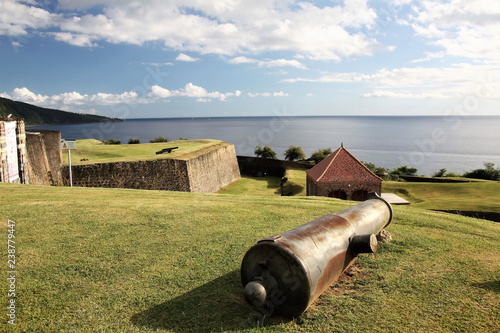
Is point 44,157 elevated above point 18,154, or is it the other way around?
point 18,154

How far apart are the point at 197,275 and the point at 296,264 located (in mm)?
2308

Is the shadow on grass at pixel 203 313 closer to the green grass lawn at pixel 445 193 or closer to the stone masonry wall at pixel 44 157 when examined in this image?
the stone masonry wall at pixel 44 157

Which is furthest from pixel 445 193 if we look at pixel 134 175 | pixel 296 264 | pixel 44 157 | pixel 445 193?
pixel 44 157

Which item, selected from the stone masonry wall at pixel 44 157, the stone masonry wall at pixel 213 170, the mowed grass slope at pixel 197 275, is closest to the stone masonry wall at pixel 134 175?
the stone masonry wall at pixel 44 157

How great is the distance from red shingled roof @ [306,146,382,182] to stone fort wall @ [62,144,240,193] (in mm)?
8954

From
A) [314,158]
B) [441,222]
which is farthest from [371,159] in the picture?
[441,222]

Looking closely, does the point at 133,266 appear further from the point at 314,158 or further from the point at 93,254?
the point at 314,158

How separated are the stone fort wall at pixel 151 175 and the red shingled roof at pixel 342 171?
895cm

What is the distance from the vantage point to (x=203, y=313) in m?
4.40

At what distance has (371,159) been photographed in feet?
249

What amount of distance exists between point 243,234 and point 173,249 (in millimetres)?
1675

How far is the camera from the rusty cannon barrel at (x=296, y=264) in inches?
151

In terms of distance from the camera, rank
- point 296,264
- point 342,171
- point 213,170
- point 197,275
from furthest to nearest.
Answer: point 213,170 < point 342,171 < point 197,275 < point 296,264

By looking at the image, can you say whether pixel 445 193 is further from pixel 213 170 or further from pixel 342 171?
pixel 213 170
